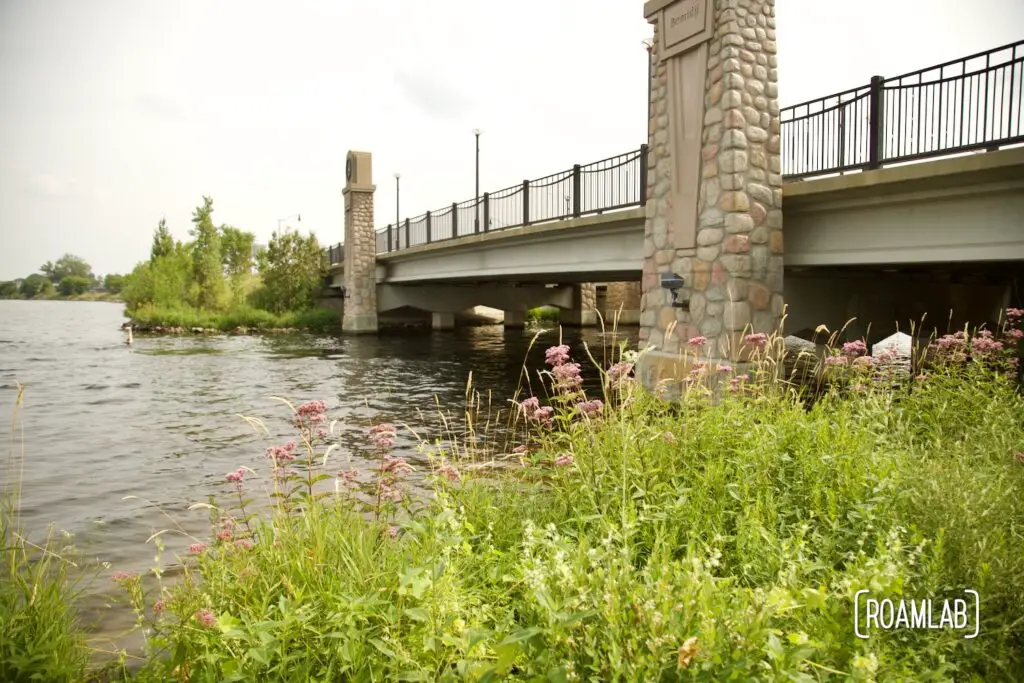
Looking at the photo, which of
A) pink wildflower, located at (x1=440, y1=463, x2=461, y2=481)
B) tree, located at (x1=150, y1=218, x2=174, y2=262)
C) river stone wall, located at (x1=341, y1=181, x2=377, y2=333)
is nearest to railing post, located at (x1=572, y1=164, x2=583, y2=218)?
pink wildflower, located at (x1=440, y1=463, x2=461, y2=481)

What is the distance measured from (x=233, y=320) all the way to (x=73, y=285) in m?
103

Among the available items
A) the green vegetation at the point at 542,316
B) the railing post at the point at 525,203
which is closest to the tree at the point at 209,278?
the green vegetation at the point at 542,316

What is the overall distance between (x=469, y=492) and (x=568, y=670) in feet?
7.31

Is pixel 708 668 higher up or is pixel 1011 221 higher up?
pixel 1011 221

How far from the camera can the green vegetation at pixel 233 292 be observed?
3775 cm

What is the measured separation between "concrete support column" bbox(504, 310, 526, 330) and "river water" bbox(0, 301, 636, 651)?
34.4 ft

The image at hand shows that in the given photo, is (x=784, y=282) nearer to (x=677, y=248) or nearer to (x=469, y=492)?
(x=677, y=248)

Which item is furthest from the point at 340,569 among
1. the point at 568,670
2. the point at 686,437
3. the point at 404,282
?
the point at 404,282

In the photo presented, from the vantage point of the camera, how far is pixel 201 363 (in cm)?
2155

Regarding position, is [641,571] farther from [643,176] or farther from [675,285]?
[643,176]

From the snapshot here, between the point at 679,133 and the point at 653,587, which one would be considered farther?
the point at 679,133

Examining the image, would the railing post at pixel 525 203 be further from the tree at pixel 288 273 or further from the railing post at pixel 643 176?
the tree at pixel 288 273

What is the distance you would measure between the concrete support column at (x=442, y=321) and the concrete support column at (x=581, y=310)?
578cm

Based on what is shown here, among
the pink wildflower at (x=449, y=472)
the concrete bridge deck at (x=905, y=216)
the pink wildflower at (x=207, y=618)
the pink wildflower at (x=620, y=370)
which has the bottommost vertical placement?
the pink wildflower at (x=207, y=618)
